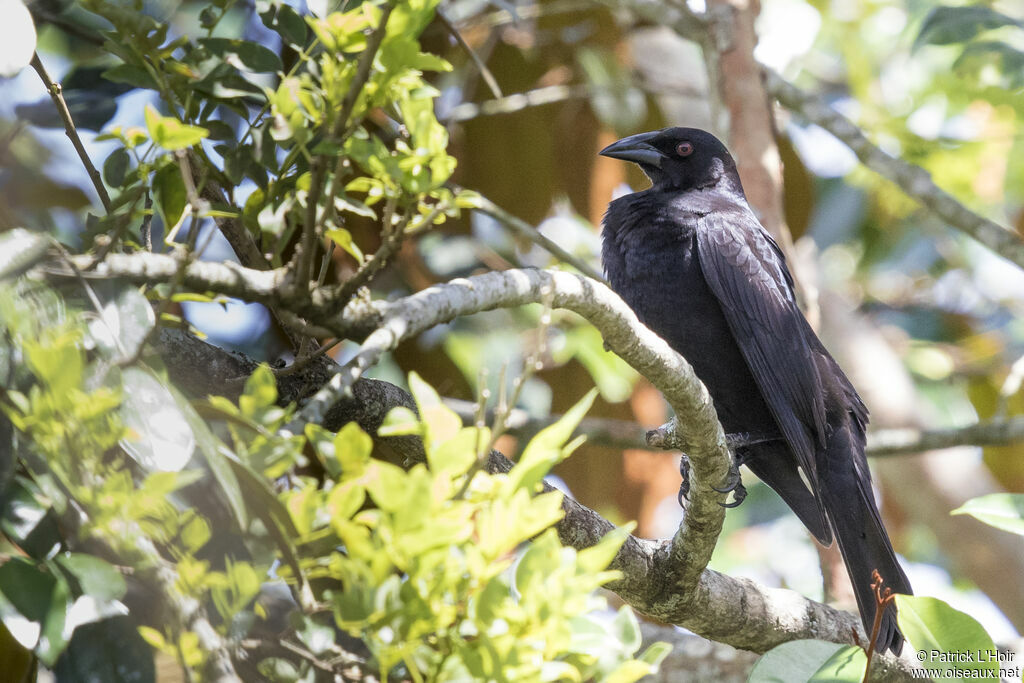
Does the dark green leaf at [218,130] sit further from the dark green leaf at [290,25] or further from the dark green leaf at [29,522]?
the dark green leaf at [29,522]

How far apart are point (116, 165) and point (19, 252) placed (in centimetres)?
64

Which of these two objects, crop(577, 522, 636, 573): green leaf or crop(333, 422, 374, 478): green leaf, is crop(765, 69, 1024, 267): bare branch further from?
crop(333, 422, 374, 478): green leaf

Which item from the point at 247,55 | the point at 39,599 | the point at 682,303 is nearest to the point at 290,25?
the point at 247,55

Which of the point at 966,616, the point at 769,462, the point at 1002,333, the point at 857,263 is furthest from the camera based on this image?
the point at 857,263

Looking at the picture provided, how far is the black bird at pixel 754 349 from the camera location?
3.32 metres

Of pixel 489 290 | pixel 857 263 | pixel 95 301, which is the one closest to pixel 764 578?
pixel 857 263

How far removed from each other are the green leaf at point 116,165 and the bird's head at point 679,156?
2568 millimetres

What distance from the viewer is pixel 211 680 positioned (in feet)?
4.09

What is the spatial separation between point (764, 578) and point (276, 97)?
6.68 meters

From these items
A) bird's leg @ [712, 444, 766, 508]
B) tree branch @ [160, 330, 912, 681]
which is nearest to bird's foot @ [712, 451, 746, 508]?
bird's leg @ [712, 444, 766, 508]

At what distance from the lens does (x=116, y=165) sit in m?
1.82

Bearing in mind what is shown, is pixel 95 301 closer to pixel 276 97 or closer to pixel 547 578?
pixel 276 97

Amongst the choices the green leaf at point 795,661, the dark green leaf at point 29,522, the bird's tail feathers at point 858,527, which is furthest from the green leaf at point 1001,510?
the dark green leaf at point 29,522

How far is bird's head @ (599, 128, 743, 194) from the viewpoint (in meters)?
4.11
